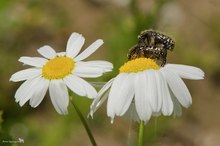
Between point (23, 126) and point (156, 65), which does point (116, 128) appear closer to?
point (23, 126)

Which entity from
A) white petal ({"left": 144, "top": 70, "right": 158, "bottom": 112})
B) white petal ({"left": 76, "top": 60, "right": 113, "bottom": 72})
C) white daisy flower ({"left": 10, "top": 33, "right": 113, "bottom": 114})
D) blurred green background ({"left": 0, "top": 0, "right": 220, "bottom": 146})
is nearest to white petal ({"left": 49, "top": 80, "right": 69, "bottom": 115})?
white daisy flower ({"left": 10, "top": 33, "right": 113, "bottom": 114})

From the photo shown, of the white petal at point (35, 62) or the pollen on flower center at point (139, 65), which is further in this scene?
the white petal at point (35, 62)

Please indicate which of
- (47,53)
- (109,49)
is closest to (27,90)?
(47,53)

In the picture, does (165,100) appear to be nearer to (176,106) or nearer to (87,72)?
(176,106)

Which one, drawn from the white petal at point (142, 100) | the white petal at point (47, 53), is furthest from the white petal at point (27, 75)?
the white petal at point (142, 100)

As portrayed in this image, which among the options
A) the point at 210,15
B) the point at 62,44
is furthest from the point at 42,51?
the point at 210,15

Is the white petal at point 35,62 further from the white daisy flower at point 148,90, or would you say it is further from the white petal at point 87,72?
the white daisy flower at point 148,90
